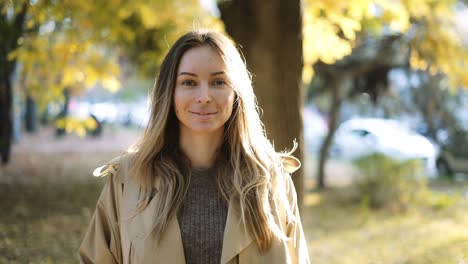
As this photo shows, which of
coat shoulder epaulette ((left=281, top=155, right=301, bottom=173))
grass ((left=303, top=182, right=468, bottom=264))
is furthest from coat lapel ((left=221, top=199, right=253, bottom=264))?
grass ((left=303, top=182, right=468, bottom=264))

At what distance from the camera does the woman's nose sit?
2.23m

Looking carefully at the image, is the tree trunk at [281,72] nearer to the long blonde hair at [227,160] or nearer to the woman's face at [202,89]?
the long blonde hair at [227,160]

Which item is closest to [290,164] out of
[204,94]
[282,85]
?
[204,94]

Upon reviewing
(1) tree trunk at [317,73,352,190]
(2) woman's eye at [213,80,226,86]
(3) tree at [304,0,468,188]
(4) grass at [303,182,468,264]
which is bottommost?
(4) grass at [303,182,468,264]

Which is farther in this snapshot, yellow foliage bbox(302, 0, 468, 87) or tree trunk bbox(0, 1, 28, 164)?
tree trunk bbox(0, 1, 28, 164)

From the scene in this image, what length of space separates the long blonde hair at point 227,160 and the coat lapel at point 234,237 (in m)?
0.03

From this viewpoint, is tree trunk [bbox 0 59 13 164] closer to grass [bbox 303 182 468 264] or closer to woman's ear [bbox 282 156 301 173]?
grass [bbox 303 182 468 264]

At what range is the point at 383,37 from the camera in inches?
505

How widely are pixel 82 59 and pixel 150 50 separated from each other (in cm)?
390

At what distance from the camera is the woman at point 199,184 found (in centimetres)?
218

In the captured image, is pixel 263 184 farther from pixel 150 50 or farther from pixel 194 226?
pixel 150 50

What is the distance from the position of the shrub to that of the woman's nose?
8302 millimetres

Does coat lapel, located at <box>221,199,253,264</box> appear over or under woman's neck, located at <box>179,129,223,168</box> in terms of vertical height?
under

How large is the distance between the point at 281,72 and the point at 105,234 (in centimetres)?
250
